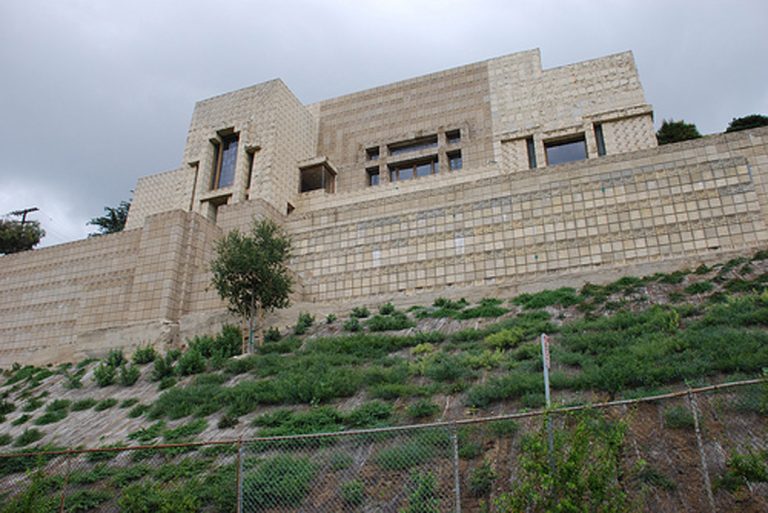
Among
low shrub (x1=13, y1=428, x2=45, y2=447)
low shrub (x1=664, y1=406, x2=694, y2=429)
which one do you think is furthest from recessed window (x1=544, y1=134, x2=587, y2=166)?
low shrub (x1=13, y1=428, x2=45, y2=447)

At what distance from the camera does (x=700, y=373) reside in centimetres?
916

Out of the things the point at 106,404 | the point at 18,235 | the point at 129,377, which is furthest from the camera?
the point at 18,235

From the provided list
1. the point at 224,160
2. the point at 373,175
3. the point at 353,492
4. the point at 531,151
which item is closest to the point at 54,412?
the point at 353,492

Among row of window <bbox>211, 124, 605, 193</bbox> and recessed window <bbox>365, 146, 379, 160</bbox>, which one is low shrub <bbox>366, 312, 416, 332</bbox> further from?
recessed window <bbox>365, 146, 379, 160</bbox>

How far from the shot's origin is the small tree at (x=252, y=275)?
18578 millimetres

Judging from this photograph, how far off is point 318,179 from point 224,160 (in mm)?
5224

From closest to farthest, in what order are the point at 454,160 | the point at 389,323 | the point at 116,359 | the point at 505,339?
1. the point at 505,339
2. the point at 389,323
3. the point at 116,359
4. the point at 454,160

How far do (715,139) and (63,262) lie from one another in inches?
→ 1092

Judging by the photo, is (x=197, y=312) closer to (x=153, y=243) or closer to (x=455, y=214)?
(x=153, y=243)

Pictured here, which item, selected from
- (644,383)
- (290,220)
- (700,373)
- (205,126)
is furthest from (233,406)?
(205,126)

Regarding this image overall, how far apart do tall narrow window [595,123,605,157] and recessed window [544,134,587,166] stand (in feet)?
1.90

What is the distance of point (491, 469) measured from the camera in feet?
23.7

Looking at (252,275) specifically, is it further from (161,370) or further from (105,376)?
(105,376)

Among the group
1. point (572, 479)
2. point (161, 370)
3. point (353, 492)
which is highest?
point (161, 370)
